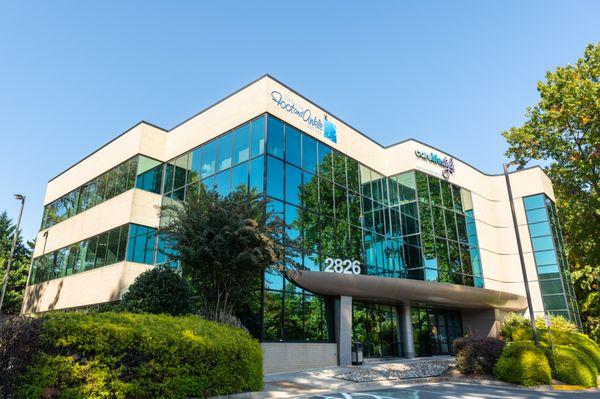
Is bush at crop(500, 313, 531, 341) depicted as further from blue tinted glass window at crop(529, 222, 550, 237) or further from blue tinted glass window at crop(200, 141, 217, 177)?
blue tinted glass window at crop(200, 141, 217, 177)

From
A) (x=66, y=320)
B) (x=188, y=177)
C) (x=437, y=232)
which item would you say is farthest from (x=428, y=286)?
(x=66, y=320)

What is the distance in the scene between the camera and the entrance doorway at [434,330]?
90.4 feet

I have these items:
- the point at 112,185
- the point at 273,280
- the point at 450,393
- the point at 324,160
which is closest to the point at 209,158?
the point at 324,160

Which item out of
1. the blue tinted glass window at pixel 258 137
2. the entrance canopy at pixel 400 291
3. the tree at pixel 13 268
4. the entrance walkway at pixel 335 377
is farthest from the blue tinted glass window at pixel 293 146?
the tree at pixel 13 268

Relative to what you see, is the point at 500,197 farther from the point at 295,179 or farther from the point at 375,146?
the point at 295,179

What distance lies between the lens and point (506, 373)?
52.4 ft

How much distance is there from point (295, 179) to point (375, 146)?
1002 centimetres

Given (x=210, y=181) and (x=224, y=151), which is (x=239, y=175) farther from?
(x=210, y=181)

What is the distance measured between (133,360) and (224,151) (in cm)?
1442

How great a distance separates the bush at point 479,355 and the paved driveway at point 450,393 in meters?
1.74

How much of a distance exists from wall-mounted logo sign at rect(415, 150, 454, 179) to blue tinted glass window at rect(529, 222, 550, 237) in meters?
8.47

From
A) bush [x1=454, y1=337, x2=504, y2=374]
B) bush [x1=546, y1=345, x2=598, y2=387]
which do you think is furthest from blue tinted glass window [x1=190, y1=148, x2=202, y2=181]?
bush [x1=546, y1=345, x2=598, y2=387]

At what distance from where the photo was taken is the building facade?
20.1 m

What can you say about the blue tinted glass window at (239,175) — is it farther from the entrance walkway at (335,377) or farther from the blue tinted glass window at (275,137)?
the entrance walkway at (335,377)
